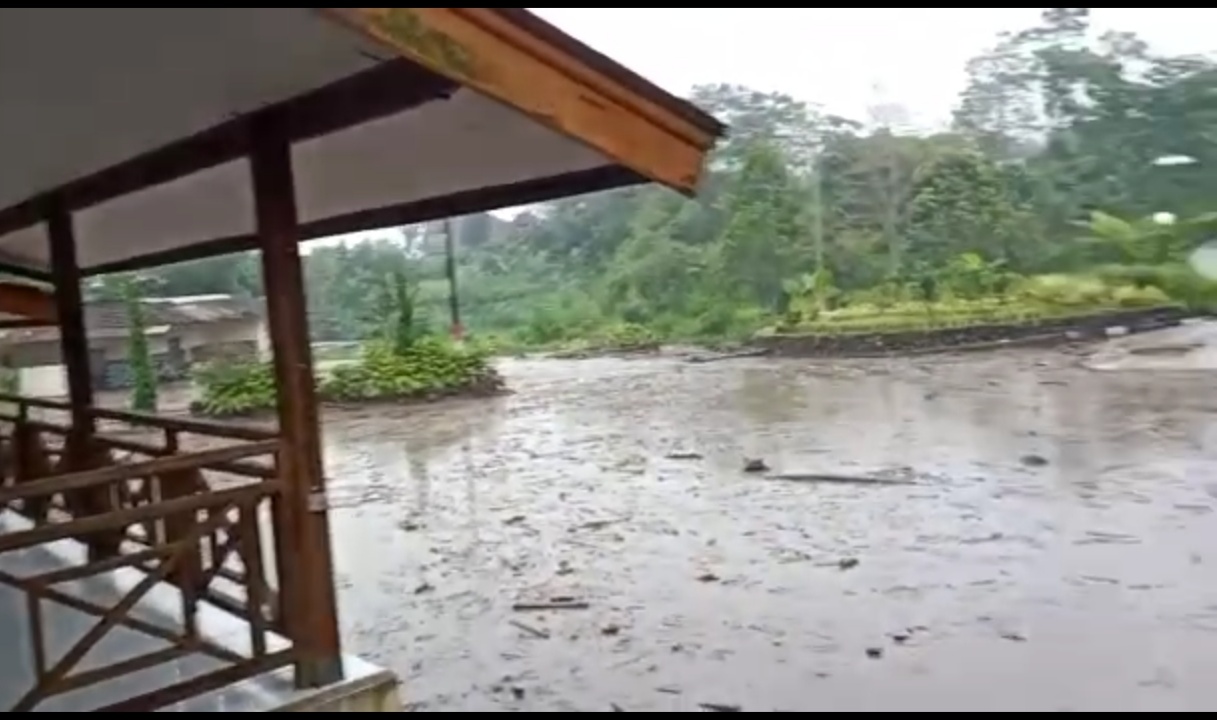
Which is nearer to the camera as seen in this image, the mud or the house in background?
the house in background

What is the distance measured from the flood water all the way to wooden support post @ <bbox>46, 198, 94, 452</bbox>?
1.34m

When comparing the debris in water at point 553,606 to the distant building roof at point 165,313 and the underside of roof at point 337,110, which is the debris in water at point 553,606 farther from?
the distant building roof at point 165,313

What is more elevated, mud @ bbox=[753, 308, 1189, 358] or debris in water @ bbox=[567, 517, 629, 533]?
mud @ bbox=[753, 308, 1189, 358]

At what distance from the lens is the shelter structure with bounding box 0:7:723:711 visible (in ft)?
5.13

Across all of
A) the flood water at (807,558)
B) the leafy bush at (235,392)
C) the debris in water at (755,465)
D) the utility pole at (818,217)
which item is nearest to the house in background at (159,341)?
the leafy bush at (235,392)

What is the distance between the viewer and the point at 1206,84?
60.8ft

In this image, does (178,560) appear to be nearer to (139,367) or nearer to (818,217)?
(139,367)

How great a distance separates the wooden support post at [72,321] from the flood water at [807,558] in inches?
52.9

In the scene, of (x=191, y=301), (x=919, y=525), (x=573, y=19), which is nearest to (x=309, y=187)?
(x=573, y=19)

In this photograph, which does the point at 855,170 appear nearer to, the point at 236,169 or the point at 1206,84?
the point at 1206,84

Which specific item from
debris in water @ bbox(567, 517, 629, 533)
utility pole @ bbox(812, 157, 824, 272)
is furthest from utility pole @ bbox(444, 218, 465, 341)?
debris in water @ bbox(567, 517, 629, 533)

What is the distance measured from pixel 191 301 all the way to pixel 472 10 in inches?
723

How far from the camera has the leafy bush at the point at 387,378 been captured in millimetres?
14367

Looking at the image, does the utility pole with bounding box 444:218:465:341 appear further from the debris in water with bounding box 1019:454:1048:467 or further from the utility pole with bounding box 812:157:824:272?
the debris in water with bounding box 1019:454:1048:467
